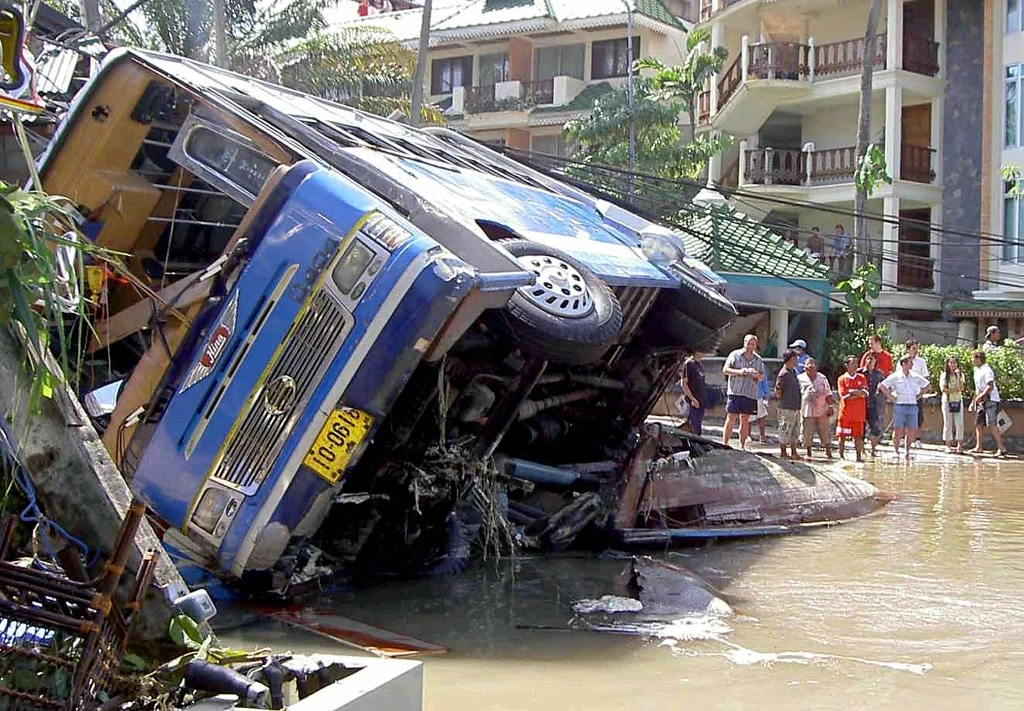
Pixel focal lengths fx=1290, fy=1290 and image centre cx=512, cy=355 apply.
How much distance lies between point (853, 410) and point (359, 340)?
10.8 metres

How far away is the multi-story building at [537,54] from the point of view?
38.8 meters

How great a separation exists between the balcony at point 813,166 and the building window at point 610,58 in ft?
21.9

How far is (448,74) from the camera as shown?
42531 millimetres

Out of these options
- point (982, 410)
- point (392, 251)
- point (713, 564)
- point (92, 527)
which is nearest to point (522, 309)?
point (392, 251)

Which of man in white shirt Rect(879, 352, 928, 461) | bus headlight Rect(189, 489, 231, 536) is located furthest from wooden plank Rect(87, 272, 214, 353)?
man in white shirt Rect(879, 352, 928, 461)

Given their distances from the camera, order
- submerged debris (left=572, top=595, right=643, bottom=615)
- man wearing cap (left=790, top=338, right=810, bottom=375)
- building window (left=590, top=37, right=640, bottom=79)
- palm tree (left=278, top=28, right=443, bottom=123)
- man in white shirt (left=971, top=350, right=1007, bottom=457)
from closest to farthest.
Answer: submerged debris (left=572, top=595, right=643, bottom=615) < man wearing cap (left=790, top=338, right=810, bottom=375) < man in white shirt (left=971, top=350, right=1007, bottom=457) < palm tree (left=278, top=28, right=443, bottom=123) < building window (left=590, top=37, right=640, bottom=79)

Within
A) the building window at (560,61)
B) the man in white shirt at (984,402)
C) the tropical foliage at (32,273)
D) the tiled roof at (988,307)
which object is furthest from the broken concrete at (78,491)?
the building window at (560,61)

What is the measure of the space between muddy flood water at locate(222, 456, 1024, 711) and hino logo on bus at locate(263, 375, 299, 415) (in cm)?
110

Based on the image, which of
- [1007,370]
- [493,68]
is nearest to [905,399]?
[1007,370]

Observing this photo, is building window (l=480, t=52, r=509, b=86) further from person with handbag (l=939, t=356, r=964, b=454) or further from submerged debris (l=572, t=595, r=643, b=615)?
submerged debris (l=572, t=595, r=643, b=615)

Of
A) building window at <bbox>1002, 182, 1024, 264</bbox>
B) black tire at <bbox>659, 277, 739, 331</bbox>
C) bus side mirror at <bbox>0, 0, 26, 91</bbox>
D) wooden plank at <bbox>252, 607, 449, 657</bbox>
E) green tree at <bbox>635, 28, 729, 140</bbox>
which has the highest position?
green tree at <bbox>635, 28, 729, 140</bbox>

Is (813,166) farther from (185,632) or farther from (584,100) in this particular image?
(185,632)

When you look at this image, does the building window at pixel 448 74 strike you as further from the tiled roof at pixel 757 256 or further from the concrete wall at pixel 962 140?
the tiled roof at pixel 757 256

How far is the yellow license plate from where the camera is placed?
21.6 ft
